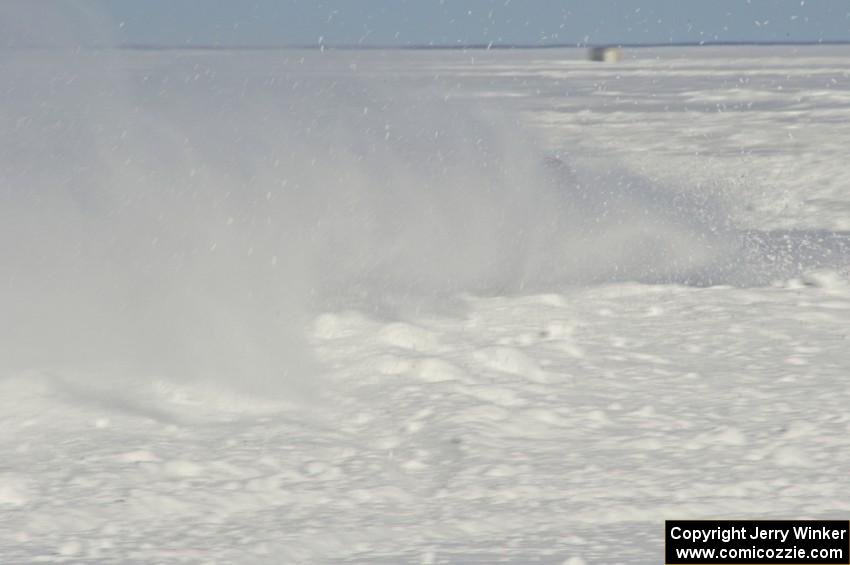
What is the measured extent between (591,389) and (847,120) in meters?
13.2

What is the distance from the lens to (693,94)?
25156 millimetres

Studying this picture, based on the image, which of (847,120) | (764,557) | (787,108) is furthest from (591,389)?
(787,108)

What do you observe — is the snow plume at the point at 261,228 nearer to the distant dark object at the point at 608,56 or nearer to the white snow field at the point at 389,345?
the white snow field at the point at 389,345

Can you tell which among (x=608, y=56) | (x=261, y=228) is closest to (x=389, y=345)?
(x=261, y=228)

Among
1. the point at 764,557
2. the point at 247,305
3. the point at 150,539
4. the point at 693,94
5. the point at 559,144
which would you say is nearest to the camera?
the point at 764,557

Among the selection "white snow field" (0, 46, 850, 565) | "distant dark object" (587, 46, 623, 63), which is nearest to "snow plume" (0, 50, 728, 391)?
"white snow field" (0, 46, 850, 565)

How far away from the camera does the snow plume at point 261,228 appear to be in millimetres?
4953

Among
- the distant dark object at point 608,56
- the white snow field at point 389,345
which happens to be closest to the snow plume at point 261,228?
the white snow field at point 389,345

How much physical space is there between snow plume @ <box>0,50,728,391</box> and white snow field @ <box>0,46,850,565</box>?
25 millimetres

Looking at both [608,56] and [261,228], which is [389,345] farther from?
[608,56]

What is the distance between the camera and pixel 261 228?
6824 mm

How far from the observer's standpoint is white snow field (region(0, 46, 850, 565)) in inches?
121

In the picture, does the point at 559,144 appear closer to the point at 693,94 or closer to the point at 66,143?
the point at 66,143

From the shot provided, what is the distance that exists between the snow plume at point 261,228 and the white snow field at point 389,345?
0.08 ft
